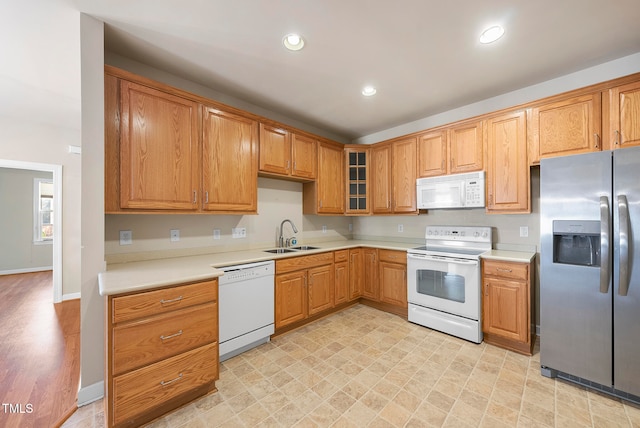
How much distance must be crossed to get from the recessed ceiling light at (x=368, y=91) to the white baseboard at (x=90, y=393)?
341 centimetres

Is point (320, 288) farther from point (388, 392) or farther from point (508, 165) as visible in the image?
point (508, 165)

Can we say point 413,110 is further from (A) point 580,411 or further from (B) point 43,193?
(B) point 43,193

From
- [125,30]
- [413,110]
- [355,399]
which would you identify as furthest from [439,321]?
[125,30]

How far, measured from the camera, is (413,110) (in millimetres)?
3346

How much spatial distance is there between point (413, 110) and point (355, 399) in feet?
10.6

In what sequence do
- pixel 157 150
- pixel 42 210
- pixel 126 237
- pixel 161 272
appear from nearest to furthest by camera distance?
pixel 161 272 → pixel 157 150 → pixel 126 237 → pixel 42 210

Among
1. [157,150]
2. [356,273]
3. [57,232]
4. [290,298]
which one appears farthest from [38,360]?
[356,273]

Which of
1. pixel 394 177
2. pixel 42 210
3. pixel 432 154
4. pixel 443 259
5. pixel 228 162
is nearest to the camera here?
pixel 228 162

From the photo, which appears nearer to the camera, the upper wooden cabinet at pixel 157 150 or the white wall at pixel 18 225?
the upper wooden cabinet at pixel 157 150

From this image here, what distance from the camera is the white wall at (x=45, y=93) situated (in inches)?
70.4

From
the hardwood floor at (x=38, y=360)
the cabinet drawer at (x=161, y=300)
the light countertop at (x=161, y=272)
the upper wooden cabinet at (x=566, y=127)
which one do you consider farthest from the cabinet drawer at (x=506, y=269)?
the hardwood floor at (x=38, y=360)

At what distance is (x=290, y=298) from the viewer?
2.81m

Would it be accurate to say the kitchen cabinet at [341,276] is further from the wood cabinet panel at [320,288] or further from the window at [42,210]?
the window at [42,210]

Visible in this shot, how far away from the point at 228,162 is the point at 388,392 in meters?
2.44
